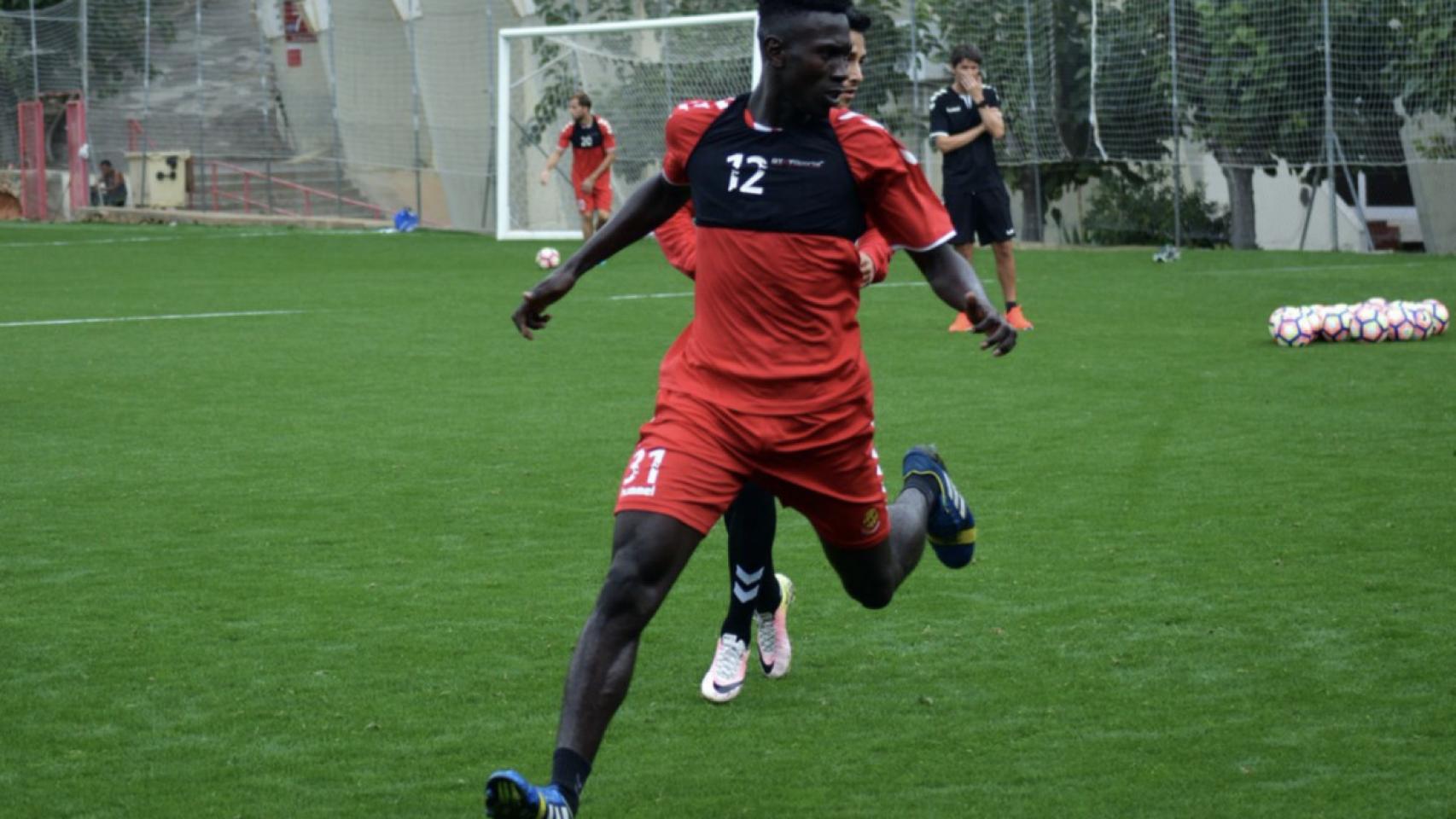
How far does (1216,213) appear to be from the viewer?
2752 cm

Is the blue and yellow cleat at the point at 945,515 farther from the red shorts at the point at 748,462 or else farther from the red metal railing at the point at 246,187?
the red metal railing at the point at 246,187

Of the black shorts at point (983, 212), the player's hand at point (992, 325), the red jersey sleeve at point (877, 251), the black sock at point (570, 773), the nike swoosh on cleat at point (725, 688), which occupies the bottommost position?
the nike swoosh on cleat at point (725, 688)

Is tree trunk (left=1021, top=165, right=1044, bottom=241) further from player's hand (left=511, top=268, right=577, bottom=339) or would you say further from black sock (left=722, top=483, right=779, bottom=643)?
player's hand (left=511, top=268, right=577, bottom=339)

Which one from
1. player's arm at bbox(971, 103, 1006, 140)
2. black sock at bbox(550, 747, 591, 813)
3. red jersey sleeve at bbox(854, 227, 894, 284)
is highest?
player's arm at bbox(971, 103, 1006, 140)

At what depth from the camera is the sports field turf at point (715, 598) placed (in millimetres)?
5137

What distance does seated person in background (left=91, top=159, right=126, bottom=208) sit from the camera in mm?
39531

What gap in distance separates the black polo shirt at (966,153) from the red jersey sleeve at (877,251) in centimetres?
979

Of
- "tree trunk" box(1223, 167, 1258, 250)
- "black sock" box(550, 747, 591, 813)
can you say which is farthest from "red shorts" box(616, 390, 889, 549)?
"tree trunk" box(1223, 167, 1258, 250)

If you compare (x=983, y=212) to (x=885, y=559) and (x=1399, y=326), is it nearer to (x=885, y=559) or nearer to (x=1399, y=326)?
(x=1399, y=326)

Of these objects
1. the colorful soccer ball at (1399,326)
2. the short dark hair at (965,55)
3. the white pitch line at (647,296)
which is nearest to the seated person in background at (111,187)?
the white pitch line at (647,296)

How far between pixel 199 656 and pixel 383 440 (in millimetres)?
4640

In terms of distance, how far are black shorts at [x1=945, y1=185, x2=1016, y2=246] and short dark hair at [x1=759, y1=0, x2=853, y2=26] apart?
425 inches

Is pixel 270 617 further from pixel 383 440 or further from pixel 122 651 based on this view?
pixel 383 440

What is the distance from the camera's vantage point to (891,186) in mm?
5145
